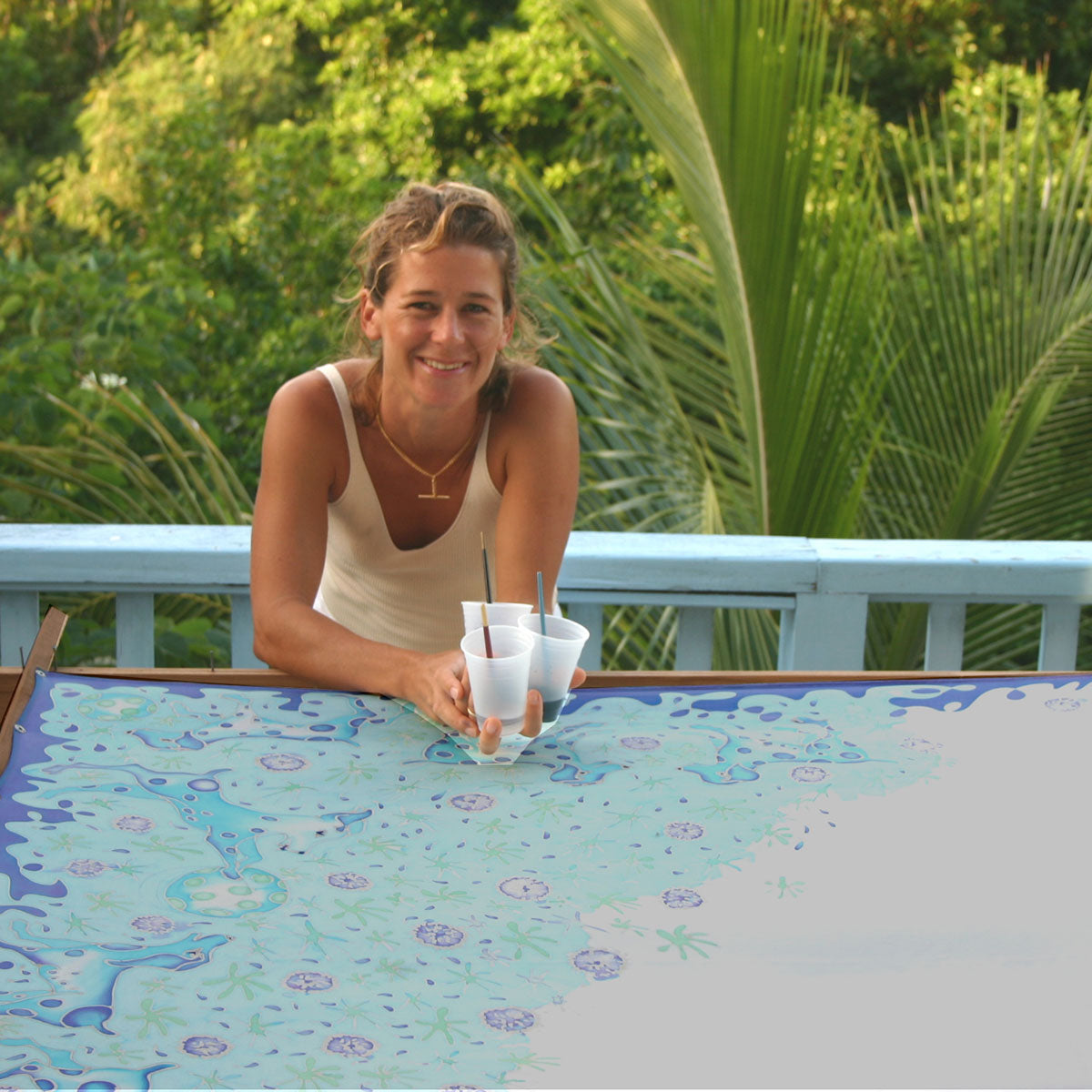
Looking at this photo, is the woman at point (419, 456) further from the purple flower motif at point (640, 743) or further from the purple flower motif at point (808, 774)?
the purple flower motif at point (808, 774)

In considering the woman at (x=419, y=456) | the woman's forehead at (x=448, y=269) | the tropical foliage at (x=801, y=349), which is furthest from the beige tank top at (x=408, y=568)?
the tropical foliage at (x=801, y=349)

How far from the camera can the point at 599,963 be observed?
105cm

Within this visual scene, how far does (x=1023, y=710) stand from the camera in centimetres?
156

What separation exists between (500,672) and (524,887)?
0.90 ft

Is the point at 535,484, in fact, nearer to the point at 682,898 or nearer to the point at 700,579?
the point at 700,579

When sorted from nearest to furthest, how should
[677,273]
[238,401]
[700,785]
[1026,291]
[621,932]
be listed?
[621,932] → [700,785] → [1026,291] → [677,273] → [238,401]

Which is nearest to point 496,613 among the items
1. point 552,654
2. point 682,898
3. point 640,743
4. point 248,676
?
point 552,654

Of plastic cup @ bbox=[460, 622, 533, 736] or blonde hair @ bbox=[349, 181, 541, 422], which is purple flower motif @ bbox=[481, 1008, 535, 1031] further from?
blonde hair @ bbox=[349, 181, 541, 422]

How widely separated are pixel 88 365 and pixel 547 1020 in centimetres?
267

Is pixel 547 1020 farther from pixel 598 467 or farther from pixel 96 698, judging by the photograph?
pixel 598 467

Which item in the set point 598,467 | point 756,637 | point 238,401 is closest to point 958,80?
point 238,401

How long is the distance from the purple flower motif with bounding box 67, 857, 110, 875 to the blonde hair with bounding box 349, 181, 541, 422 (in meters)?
0.96

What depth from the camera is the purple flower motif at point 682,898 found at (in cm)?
114

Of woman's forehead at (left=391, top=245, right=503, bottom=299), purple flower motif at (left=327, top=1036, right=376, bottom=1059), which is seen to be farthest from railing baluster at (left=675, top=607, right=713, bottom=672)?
purple flower motif at (left=327, top=1036, right=376, bottom=1059)
